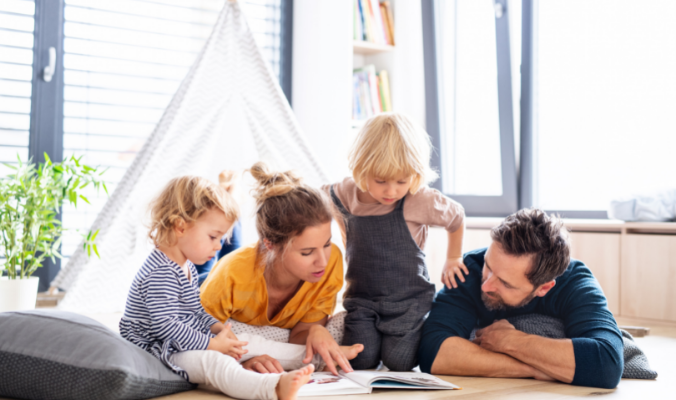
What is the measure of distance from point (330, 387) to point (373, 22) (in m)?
2.44

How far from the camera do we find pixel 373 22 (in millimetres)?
3307

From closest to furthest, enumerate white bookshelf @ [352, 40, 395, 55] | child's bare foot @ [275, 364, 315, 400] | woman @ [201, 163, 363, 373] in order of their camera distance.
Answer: child's bare foot @ [275, 364, 315, 400]
woman @ [201, 163, 363, 373]
white bookshelf @ [352, 40, 395, 55]

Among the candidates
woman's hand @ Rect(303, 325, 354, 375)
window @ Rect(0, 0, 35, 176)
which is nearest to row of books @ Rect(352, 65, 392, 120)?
window @ Rect(0, 0, 35, 176)

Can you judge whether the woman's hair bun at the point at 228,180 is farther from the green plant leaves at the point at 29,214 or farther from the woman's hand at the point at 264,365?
the woman's hand at the point at 264,365

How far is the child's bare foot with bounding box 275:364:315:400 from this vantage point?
1117 millimetres

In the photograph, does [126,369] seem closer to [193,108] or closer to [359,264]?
[359,264]

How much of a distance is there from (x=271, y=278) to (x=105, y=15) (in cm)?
191

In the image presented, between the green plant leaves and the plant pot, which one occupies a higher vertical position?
the green plant leaves

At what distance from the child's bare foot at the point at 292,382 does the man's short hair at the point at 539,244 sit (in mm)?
568

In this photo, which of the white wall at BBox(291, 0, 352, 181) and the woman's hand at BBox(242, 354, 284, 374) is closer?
the woman's hand at BBox(242, 354, 284, 374)

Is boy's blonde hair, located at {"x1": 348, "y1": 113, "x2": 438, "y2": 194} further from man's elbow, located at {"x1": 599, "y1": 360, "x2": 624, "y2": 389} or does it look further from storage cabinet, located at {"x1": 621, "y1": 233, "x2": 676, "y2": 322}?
storage cabinet, located at {"x1": 621, "y1": 233, "x2": 676, "y2": 322}

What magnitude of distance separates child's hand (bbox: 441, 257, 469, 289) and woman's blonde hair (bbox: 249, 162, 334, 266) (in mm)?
341

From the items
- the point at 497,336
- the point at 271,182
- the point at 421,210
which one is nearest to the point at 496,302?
the point at 497,336

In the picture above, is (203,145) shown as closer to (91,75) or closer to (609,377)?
(91,75)
